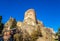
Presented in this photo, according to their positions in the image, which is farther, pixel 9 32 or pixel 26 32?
pixel 26 32

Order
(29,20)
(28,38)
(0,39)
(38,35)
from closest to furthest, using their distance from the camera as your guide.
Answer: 1. (0,39)
2. (28,38)
3. (38,35)
4. (29,20)

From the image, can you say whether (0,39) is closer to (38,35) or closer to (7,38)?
(7,38)

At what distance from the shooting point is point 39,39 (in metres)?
59.1

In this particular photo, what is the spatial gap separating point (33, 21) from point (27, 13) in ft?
32.5

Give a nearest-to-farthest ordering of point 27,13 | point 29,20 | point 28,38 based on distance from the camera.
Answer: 1. point 28,38
2. point 29,20
3. point 27,13

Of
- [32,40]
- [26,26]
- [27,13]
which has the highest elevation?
[27,13]

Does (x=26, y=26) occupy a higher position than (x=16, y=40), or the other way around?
(x=26, y=26)

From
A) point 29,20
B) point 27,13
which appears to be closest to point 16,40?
point 29,20

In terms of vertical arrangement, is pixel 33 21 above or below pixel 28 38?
above

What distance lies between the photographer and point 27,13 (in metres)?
82.8

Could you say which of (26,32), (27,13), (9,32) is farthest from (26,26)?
(27,13)

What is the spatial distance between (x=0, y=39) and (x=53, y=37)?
750 inches

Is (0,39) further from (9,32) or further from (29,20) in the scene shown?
(29,20)

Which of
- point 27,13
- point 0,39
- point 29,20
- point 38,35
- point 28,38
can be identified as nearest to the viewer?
point 0,39
